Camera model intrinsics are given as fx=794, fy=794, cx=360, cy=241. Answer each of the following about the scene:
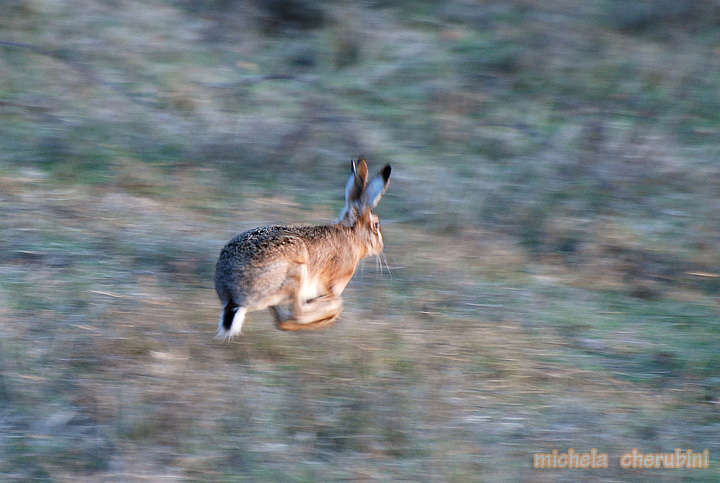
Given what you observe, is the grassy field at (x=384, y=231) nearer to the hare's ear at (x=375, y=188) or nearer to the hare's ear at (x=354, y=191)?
the hare's ear at (x=354, y=191)

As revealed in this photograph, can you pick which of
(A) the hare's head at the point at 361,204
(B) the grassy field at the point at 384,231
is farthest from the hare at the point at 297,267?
(B) the grassy field at the point at 384,231

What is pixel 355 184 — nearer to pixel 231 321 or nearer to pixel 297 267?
pixel 297 267

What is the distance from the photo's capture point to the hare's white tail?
4.85m

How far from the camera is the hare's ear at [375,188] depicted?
5704 millimetres

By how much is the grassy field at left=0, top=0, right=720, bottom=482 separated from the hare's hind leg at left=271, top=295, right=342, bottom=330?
222mm

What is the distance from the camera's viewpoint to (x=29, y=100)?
9.41 meters

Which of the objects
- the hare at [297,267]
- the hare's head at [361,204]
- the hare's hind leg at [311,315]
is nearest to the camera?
the hare at [297,267]

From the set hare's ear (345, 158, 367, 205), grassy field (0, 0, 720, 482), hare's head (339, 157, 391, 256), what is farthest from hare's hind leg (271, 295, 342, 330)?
hare's ear (345, 158, 367, 205)

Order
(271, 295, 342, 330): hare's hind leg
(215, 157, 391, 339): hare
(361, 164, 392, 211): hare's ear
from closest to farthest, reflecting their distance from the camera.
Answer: (215, 157, 391, 339): hare < (271, 295, 342, 330): hare's hind leg < (361, 164, 392, 211): hare's ear

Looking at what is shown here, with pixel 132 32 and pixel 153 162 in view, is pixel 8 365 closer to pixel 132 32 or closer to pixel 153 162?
pixel 153 162

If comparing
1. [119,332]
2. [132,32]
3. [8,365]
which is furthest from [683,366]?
[132,32]

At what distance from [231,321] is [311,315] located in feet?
1.79

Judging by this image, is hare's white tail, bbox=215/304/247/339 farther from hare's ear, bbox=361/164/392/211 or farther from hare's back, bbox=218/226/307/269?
hare's ear, bbox=361/164/392/211

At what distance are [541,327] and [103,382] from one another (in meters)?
3.12
